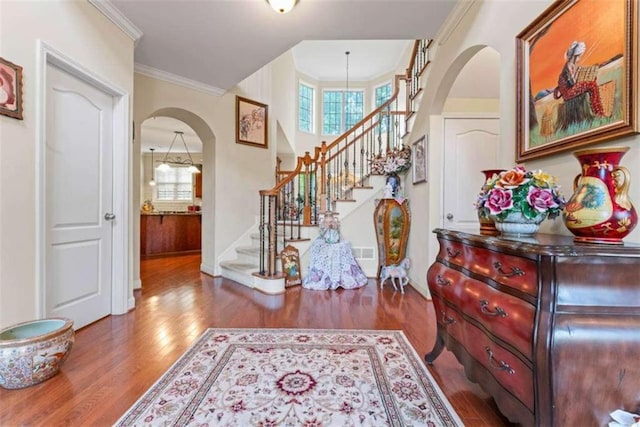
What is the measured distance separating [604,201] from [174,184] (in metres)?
10.3

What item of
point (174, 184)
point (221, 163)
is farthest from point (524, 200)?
point (174, 184)

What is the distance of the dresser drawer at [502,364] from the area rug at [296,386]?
358 millimetres

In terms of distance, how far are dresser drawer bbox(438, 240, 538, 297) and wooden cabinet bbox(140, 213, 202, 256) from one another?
6079 millimetres

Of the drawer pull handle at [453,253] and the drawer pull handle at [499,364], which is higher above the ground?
the drawer pull handle at [453,253]

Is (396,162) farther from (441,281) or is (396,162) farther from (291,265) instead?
(441,281)

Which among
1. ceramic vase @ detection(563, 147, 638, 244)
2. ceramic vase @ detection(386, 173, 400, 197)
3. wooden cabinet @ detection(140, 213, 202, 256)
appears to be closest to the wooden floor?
ceramic vase @ detection(563, 147, 638, 244)

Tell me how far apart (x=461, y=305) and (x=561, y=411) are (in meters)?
0.54

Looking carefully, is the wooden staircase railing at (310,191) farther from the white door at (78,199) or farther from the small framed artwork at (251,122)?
the white door at (78,199)

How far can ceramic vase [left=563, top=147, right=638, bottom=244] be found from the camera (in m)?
1.02

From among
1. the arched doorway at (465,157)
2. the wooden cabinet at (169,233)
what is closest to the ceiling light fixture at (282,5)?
the arched doorway at (465,157)

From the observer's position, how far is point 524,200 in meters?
1.24

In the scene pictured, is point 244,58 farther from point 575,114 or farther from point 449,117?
point 575,114

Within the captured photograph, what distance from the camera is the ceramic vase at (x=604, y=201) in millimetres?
1023

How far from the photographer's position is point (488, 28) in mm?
2113
